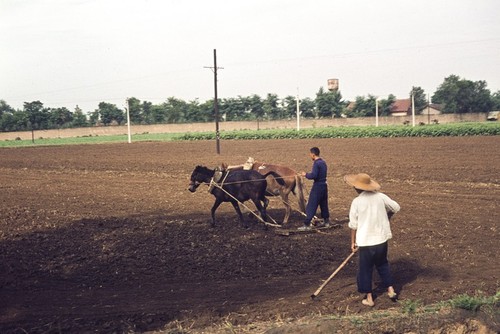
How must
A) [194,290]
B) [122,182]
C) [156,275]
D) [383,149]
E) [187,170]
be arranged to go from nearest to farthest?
[194,290]
[156,275]
[122,182]
[187,170]
[383,149]

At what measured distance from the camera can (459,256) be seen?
979 cm

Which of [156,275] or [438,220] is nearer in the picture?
[156,275]

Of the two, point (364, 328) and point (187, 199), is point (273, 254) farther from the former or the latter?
point (187, 199)

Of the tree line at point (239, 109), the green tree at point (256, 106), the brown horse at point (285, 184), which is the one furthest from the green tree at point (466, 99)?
the brown horse at point (285, 184)

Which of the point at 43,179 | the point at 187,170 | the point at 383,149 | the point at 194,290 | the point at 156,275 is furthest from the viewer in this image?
the point at 383,149

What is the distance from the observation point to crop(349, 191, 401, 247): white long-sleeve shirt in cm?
732

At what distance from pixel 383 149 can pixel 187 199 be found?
19.3 m

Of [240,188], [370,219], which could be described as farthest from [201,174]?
[370,219]

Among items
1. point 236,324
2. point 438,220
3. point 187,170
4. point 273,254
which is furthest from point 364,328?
point 187,170

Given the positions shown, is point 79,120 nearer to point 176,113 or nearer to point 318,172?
point 176,113

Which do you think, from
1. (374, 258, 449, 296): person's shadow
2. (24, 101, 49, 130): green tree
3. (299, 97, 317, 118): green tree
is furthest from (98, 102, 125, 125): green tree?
(374, 258, 449, 296): person's shadow

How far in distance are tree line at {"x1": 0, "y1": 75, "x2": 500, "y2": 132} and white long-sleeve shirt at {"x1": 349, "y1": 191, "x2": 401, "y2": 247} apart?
3281 inches

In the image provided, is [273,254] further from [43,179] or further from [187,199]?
[43,179]

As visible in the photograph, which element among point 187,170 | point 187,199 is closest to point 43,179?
point 187,170
